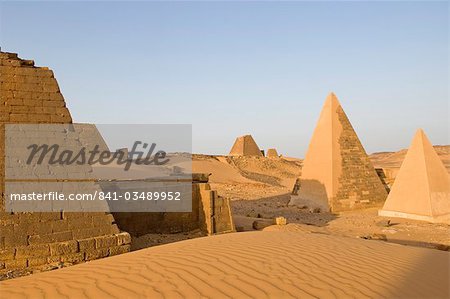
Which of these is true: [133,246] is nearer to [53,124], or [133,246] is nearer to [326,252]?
[53,124]

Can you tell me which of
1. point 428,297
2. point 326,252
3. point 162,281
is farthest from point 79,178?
point 428,297

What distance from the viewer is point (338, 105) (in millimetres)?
16375

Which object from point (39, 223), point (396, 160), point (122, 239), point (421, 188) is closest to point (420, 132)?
point (421, 188)

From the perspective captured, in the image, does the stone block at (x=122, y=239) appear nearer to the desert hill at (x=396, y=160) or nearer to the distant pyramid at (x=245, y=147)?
the distant pyramid at (x=245, y=147)

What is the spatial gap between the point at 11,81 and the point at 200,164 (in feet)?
88.0

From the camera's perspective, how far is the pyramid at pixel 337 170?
601 inches

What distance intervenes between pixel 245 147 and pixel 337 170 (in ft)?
85.6

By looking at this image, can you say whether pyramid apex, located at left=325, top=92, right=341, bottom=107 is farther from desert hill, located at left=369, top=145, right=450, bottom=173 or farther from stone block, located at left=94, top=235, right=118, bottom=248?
desert hill, located at left=369, top=145, right=450, bottom=173

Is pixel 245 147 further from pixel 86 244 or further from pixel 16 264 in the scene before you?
pixel 16 264

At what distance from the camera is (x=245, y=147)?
41.3 m

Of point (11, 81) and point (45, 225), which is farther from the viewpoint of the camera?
point (11, 81)

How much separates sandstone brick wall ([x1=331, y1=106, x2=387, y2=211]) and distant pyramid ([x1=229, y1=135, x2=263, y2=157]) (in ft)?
80.8

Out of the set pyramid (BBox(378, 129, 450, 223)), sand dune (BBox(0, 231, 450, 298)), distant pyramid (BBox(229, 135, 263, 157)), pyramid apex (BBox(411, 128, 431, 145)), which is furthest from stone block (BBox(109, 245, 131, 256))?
distant pyramid (BBox(229, 135, 263, 157))

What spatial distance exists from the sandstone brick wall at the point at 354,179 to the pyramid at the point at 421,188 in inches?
69.2
